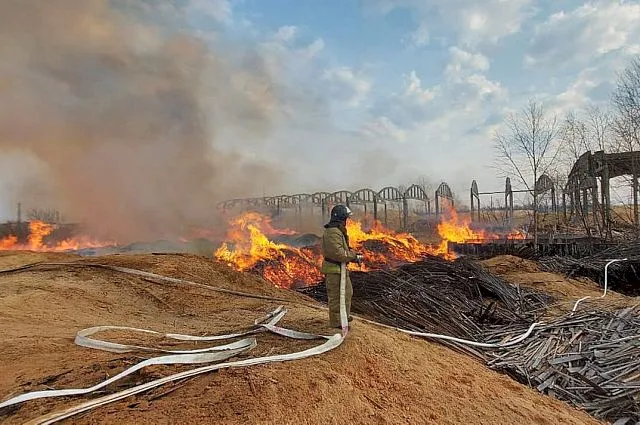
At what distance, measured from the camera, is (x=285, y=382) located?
3959mm

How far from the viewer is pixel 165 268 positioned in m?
9.82

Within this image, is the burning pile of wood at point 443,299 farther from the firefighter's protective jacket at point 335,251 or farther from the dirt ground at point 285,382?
the firefighter's protective jacket at point 335,251

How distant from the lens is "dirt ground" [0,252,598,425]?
3572 millimetres

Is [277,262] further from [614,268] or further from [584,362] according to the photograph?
[614,268]

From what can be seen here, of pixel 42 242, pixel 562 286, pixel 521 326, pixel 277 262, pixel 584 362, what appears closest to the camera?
pixel 584 362

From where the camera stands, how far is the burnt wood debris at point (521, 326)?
5.44 metres

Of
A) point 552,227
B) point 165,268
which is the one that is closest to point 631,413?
point 165,268

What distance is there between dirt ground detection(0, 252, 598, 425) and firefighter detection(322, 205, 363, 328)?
324 mm

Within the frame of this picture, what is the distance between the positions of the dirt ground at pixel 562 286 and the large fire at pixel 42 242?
61.3 ft

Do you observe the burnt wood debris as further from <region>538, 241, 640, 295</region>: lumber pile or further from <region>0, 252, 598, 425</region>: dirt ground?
<region>538, 241, 640, 295</region>: lumber pile

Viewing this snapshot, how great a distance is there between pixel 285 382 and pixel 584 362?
4435 millimetres

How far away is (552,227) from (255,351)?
2074 cm

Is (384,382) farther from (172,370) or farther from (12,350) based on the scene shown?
(12,350)

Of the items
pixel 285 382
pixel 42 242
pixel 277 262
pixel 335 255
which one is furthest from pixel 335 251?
pixel 42 242
